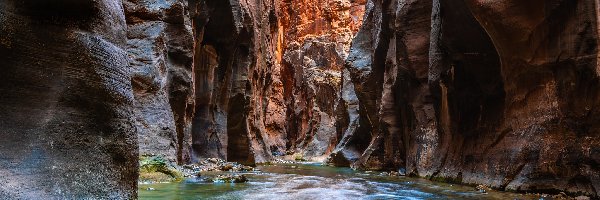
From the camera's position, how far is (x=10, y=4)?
4.42 metres

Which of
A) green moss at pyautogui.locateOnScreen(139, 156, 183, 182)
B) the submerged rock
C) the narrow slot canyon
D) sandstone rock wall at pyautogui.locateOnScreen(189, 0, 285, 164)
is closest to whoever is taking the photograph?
the narrow slot canyon

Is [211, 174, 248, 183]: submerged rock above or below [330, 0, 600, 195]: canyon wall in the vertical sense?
below

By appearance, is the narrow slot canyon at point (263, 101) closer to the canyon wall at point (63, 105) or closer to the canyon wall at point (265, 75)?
the canyon wall at point (63, 105)

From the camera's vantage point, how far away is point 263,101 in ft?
121

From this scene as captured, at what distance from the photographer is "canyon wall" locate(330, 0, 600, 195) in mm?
9805

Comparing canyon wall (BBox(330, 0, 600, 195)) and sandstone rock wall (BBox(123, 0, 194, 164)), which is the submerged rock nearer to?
sandstone rock wall (BBox(123, 0, 194, 164))

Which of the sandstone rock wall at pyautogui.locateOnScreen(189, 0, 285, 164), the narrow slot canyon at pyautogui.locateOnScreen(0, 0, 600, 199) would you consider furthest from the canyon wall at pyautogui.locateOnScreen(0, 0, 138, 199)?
the sandstone rock wall at pyautogui.locateOnScreen(189, 0, 285, 164)

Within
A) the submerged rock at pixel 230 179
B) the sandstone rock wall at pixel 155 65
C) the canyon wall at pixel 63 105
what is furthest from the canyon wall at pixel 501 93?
the canyon wall at pixel 63 105

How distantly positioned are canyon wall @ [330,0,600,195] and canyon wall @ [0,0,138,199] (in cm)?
→ 833

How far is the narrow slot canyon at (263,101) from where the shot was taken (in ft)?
14.8

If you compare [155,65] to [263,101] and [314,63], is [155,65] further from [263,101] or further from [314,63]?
[314,63]

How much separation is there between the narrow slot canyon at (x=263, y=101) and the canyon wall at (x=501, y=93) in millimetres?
37

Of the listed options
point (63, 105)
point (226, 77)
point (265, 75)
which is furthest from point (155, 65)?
point (265, 75)

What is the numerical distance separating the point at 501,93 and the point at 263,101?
978 inches
